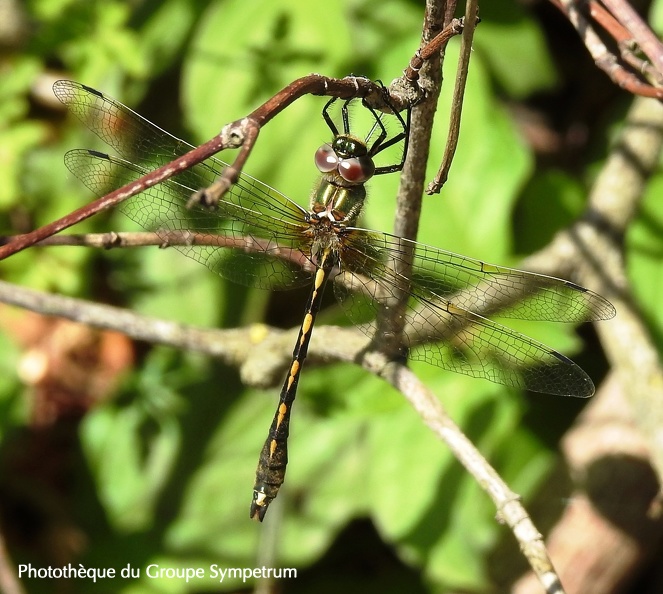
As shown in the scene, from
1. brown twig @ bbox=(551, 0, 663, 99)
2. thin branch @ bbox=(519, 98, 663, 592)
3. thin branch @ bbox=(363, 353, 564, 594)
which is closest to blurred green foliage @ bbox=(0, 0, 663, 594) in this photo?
thin branch @ bbox=(519, 98, 663, 592)

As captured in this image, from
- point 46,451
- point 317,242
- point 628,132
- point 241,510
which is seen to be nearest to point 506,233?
point 628,132

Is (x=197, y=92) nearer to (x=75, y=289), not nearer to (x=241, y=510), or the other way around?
(x=75, y=289)

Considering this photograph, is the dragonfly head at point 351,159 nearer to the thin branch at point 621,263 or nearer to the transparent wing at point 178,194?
the transparent wing at point 178,194

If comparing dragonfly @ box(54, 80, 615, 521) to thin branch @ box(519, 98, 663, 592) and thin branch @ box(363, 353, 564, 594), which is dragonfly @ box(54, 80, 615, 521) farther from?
thin branch @ box(519, 98, 663, 592)

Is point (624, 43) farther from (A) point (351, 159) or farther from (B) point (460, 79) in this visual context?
(A) point (351, 159)

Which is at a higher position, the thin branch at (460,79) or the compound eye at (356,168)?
the compound eye at (356,168)

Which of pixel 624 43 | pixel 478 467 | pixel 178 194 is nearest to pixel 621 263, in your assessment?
pixel 624 43

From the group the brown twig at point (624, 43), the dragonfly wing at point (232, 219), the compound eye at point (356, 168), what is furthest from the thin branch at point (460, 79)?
the dragonfly wing at point (232, 219)
